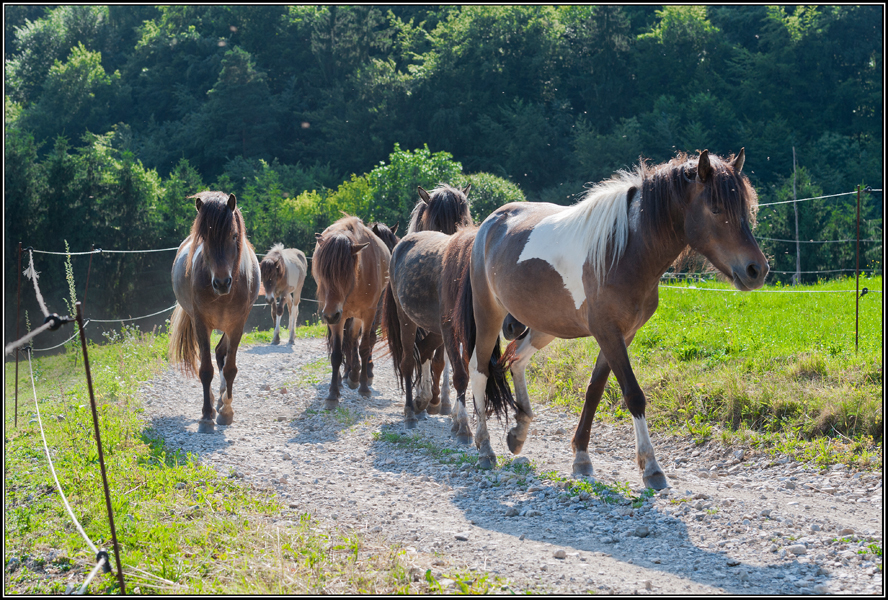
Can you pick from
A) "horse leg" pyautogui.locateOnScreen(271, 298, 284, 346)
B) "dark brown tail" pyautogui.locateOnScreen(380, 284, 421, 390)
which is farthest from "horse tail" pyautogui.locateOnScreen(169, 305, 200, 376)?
"horse leg" pyautogui.locateOnScreen(271, 298, 284, 346)

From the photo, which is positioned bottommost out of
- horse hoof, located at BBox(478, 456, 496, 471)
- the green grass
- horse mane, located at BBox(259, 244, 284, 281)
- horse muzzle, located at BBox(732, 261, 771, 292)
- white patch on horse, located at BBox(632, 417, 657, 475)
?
horse hoof, located at BBox(478, 456, 496, 471)

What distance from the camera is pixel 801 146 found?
33594 millimetres

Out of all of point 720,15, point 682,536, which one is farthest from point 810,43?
point 682,536

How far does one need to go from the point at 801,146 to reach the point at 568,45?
548 inches

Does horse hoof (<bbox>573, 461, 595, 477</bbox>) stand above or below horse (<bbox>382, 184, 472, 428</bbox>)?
below

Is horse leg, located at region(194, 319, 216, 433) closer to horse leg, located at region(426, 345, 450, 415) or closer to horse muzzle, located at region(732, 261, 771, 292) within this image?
horse leg, located at region(426, 345, 450, 415)

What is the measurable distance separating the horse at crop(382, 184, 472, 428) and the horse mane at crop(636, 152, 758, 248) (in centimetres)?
230

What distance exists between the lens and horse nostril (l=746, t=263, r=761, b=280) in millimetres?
4036

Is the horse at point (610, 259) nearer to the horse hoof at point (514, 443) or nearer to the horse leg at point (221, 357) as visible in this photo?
the horse hoof at point (514, 443)

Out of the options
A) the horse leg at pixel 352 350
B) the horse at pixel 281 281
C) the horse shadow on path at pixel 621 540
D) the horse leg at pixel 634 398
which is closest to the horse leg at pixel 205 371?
the horse leg at pixel 352 350

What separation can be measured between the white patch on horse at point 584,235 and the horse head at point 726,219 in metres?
0.48

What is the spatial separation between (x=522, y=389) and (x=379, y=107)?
34530 mm

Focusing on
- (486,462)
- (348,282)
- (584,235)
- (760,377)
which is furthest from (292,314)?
(584,235)

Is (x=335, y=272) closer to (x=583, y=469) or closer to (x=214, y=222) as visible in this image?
(x=214, y=222)
